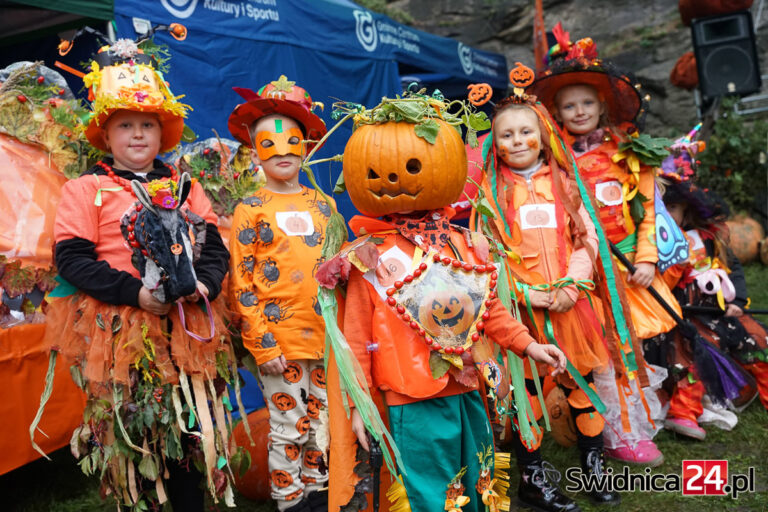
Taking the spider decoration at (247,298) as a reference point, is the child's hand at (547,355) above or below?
below

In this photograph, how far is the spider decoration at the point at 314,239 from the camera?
10.2 feet

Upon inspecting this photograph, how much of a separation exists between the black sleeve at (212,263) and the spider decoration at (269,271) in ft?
0.74

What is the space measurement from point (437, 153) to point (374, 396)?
85 cm

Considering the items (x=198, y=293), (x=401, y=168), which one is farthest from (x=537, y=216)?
(x=198, y=293)

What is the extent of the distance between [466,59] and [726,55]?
361 centimetres

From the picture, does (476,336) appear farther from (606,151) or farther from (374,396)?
(606,151)

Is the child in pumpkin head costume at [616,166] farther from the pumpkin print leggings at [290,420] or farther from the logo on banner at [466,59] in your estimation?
the logo on banner at [466,59]

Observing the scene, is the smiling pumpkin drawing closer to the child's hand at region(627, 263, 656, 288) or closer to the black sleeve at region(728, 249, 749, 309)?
the child's hand at region(627, 263, 656, 288)

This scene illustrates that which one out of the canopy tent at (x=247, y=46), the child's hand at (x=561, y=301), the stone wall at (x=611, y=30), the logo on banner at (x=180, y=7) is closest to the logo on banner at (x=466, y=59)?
the canopy tent at (x=247, y=46)

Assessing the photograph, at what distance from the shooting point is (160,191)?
2293 mm

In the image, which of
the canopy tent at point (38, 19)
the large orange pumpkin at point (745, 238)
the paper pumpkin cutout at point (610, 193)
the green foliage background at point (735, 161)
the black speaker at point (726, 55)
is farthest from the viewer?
the green foliage background at point (735, 161)

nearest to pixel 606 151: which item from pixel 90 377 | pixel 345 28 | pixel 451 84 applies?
pixel 90 377

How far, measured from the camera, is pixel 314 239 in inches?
123

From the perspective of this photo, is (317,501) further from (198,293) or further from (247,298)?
(198,293)
